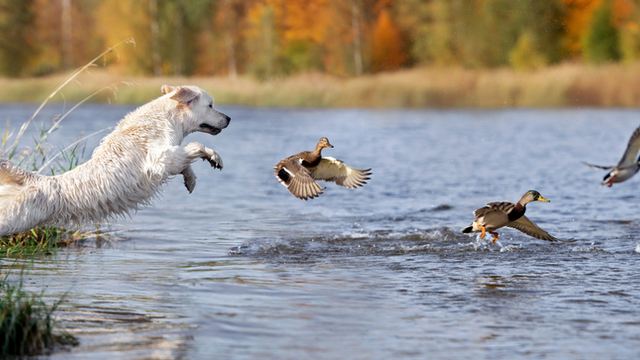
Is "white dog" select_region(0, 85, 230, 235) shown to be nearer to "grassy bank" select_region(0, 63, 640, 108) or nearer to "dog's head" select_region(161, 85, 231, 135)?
"dog's head" select_region(161, 85, 231, 135)

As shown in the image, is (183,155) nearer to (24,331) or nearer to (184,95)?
(184,95)

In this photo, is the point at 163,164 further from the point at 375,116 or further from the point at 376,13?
the point at 376,13

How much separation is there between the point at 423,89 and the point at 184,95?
36392 millimetres

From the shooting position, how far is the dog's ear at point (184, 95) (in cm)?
759

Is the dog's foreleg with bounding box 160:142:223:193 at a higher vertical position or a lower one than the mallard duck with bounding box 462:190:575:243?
higher

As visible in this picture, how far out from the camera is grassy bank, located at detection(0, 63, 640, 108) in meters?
41.3

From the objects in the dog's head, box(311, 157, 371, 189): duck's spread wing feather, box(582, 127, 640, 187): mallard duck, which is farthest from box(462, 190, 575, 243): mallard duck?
the dog's head

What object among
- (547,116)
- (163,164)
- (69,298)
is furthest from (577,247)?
(547,116)

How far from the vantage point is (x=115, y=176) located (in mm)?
7277

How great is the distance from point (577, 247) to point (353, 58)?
46291 mm

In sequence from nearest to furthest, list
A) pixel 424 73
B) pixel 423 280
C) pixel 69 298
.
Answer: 1. pixel 69 298
2. pixel 423 280
3. pixel 424 73

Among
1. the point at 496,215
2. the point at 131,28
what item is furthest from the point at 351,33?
the point at 496,215

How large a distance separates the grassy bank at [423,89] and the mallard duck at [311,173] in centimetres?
3198

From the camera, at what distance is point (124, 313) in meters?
6.53
